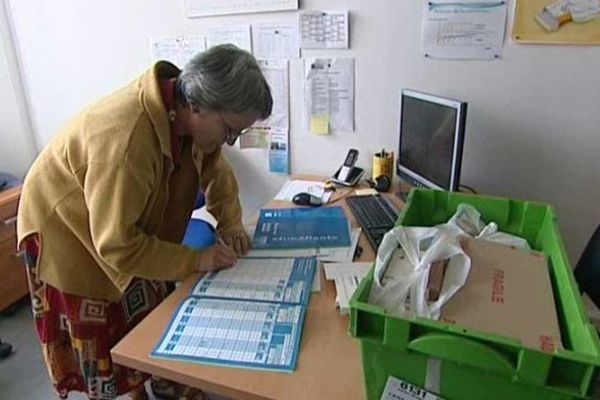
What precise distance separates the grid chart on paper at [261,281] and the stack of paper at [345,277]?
0.06 metres

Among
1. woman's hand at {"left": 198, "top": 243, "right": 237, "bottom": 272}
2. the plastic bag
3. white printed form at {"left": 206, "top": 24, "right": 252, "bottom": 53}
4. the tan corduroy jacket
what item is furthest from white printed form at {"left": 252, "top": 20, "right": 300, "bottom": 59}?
the plastic bag

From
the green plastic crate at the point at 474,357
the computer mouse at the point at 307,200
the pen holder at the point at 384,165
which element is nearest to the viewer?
the green plastic crate at the point at 474,357

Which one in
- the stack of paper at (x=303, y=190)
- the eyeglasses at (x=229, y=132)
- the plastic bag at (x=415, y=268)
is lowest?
the stack of paper at (x=303, y=190)

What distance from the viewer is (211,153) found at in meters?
1.51

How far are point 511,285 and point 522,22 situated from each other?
1.08 metres

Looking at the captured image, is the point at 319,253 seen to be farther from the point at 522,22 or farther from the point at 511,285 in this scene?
the point at 522,22

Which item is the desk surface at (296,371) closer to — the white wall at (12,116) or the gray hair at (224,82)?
the gray hair at (224,82)

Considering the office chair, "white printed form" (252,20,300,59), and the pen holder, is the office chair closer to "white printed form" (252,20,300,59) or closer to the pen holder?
the pen holder

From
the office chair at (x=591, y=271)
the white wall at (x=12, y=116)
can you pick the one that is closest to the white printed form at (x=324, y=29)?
the office chair at (x=591, y=271)

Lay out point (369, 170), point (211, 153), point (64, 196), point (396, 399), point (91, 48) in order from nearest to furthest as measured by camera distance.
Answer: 1. point (396, 399)
2. point (64, 196)
3. point (211, 153)
4. point (369, 170)
5. point (91, 48)

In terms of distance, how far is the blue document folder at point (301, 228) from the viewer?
1.39m

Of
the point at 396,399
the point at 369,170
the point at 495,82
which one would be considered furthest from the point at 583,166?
the point at 396,399

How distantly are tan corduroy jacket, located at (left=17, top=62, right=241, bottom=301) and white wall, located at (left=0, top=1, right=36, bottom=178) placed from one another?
1712mm

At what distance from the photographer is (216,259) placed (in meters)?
1.25
